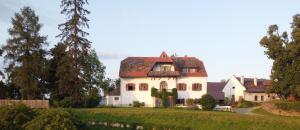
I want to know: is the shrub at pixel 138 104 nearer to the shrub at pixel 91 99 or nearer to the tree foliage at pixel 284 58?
the shrub at pixel 91 99

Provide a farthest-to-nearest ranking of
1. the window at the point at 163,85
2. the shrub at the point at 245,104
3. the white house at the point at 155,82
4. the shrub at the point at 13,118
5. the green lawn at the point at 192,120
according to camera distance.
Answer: the shrub at the point at 245,104
the window at the point at 163,85
the white house at the point at 155,82
the green lawn at the point at 192,120
the shrub at the point at 13,118

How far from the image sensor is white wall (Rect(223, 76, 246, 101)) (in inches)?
3911

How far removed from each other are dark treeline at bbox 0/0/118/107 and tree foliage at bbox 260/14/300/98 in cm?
2228

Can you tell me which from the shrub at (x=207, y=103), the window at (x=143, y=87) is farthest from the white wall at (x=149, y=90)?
the shrub at (x=207, y=103)

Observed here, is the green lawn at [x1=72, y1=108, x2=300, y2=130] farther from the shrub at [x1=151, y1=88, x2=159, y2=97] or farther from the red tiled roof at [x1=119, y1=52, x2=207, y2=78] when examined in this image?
the red tiled roof at [x1=119, y1=52, x2=207, y2=78]

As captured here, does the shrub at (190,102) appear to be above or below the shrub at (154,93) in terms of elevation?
below

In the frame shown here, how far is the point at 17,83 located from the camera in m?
62.1

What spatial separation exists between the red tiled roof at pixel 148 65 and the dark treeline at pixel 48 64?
13098 millimetres

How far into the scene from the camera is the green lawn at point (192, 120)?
4041cm

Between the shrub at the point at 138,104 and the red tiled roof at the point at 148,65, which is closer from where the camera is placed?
the shrub at the point at 138,104

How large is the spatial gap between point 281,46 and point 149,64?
2262cm

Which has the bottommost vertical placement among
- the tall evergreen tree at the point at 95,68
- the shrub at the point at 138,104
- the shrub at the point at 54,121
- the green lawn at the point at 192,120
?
the green lawn at the point at 192,120

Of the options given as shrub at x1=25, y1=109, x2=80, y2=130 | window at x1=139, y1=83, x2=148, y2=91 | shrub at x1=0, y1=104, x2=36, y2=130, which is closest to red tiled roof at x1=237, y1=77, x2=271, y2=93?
window at x1=139, y1=83, x2=148, y2=91

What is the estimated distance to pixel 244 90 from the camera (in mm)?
98625
